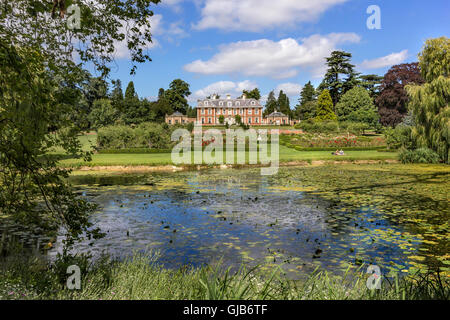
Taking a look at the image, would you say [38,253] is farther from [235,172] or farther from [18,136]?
[235,172]

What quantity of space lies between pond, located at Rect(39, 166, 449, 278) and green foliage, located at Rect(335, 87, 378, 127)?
49629 mm

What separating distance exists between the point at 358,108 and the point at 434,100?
43.9m

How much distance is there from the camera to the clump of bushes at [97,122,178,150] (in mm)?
36125

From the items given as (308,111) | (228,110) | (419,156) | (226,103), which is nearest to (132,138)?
(419,156)

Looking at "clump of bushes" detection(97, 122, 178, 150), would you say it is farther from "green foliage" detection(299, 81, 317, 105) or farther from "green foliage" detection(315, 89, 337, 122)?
"green foliage" detection(299, 81, 317, 105)

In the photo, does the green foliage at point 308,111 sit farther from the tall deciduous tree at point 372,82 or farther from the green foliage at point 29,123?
the green foliage at point 29,123

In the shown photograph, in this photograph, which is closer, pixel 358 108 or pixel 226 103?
pixel 358 108

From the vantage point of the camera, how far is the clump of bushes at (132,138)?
119 feet

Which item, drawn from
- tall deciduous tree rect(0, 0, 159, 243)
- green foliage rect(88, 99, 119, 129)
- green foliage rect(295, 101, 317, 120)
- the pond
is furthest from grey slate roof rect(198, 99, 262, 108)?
tall deciduous tree rect(0, 0, 159, 243)

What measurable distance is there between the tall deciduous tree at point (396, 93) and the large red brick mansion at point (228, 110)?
3654 cm

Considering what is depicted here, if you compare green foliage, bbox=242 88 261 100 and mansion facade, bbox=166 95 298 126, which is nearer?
mansion facade, bbox=166 95 298 126

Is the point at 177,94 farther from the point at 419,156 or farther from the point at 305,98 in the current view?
the point at 419,156

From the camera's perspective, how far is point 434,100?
25.1m
